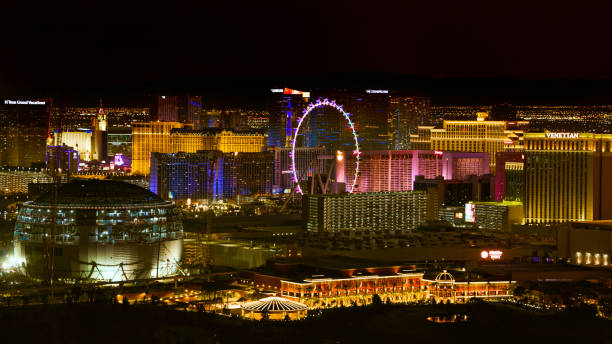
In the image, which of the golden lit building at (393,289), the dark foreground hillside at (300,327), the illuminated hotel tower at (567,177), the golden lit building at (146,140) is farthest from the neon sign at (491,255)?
the golden lit building at (146,140)

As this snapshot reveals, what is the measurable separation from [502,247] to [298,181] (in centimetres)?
4786

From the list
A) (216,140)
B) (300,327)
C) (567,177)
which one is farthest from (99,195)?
(216,140)

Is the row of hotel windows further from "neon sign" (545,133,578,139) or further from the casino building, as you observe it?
"neon sign" (545,133,578,139)

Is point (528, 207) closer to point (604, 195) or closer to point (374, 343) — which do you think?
point (604, 195)

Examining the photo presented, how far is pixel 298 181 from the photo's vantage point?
154 meters

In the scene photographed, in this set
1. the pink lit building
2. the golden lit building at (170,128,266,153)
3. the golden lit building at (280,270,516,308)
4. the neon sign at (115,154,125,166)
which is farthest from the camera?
the neon sign at (115,154,125,166)

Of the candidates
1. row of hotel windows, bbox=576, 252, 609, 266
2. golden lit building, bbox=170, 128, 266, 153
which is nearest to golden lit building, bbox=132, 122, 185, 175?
golden lit building, bbox=170, 128, 266, 153

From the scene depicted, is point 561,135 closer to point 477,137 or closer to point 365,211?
point 365,211

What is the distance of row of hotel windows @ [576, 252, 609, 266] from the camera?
325 feet

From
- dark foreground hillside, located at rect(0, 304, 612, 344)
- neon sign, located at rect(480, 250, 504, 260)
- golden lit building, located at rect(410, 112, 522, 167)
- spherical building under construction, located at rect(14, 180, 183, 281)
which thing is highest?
golden lit building, located at rect(410, 112, 522, 167)

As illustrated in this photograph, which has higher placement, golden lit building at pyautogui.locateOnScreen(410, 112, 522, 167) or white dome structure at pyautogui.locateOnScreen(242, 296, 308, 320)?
golden lit building at pyautogui.locateOnScreen(410, 112, 522, 167)

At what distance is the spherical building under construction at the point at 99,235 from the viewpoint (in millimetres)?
85250

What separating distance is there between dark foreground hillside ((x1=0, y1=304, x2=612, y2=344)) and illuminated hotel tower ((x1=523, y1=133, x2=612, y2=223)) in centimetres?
4928

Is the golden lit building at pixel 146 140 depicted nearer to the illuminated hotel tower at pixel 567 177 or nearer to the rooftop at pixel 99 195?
the illuminated hotel tower at pixel 567 177
